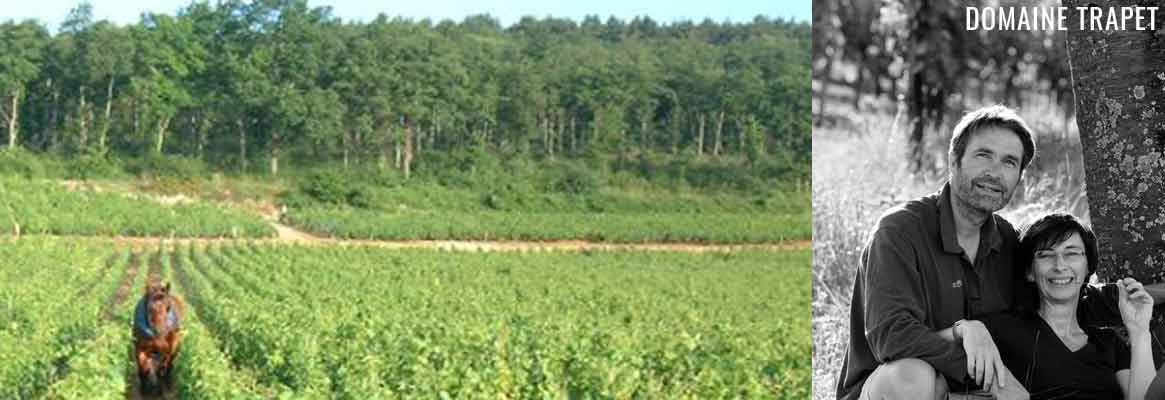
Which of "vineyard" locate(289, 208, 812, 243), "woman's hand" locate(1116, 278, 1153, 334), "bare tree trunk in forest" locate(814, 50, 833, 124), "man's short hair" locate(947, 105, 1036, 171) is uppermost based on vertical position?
"bare tree trunk in forest" locate(814, 50, 833, 124)

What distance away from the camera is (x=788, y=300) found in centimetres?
2412

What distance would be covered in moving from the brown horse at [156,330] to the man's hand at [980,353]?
8.42 metres

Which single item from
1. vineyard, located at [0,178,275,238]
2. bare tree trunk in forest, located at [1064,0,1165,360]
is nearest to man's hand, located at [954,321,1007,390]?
bare tree trunk in forest, located at [1064,0,1165,360]

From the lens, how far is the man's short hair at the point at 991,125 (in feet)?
11.6

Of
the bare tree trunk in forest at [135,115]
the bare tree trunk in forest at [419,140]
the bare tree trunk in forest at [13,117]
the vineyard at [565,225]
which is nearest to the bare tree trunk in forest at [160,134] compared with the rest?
the bare tree trunk in forest at [135,115]

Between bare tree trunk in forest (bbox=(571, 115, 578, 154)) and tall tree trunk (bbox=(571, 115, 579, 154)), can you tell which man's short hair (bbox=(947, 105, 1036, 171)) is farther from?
bare tree trunk in forest (bbox=(571, 115, 578, 154))

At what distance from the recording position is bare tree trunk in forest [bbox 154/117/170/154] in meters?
29.3

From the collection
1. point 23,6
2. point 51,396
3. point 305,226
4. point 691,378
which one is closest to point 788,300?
point 305,226

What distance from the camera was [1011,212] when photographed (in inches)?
148

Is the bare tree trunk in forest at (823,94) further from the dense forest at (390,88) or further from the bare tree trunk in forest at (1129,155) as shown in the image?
the dense forest at (390,88)

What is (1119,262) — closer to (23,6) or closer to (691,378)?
(691,378)

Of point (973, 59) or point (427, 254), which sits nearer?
point (973, 59)

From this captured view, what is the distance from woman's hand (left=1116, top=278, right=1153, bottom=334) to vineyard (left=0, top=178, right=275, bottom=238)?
24192 millimetres

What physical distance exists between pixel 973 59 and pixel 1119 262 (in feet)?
2.31
